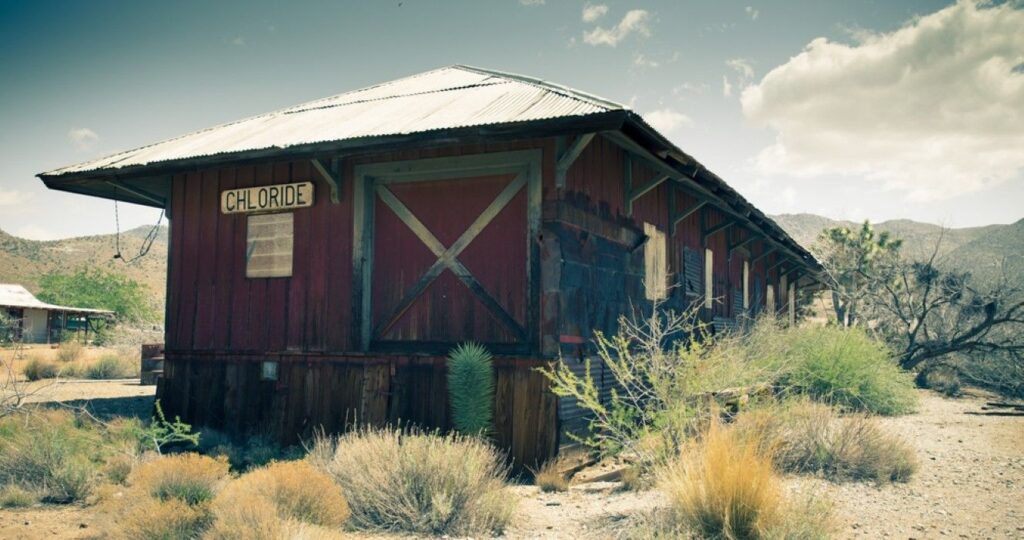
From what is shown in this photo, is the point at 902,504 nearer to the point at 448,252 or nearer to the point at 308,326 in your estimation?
the point at 448,252

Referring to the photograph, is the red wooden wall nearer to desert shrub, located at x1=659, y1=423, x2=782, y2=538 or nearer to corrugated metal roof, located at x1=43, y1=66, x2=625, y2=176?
corrugated metal roof, located at x1=43, y1=66, x2=625, y2=176

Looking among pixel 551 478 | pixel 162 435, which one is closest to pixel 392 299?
pixel 551 478

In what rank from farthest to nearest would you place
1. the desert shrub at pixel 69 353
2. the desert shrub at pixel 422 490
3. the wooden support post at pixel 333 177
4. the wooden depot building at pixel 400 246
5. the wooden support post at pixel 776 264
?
the desert shrub at pixel 69 353
the wooden support post at pixel 776 264
the wooden support post at pixel 333 177
the wooden depot building at pixel 400 246
the desert shrub at pixel 422 490

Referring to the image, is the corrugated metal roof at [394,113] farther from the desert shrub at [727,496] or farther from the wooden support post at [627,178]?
the desert shrub at [727,496]

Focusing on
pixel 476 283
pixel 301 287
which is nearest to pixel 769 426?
pixel 476 283

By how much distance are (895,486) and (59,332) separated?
156 ft

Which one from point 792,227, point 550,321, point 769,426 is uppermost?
point 792,227

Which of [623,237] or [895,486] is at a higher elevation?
[623,237]

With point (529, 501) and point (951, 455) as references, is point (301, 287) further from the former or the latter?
point (951, 455)

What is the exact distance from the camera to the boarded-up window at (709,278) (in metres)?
14.7

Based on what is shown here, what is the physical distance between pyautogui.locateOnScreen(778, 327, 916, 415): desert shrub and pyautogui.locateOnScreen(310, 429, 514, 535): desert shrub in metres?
7.64

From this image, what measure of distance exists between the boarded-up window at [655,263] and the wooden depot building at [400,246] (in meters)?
0.08

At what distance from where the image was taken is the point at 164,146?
1176 cm

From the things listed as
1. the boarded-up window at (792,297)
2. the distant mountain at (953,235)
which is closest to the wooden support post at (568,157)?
the boarded-up window at (792,297)
